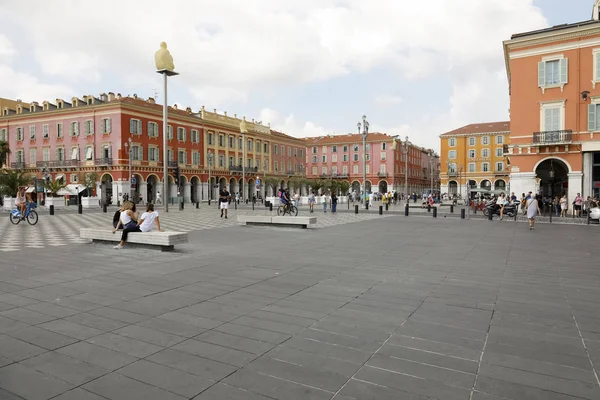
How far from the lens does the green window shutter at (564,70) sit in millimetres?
27312

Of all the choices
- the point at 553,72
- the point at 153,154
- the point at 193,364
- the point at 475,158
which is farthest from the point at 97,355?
the point at 475,158

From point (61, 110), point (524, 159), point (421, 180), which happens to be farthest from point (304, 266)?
point (421, 180)

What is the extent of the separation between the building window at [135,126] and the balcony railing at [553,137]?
135 feet

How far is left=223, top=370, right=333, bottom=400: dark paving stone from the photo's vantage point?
9.77ft

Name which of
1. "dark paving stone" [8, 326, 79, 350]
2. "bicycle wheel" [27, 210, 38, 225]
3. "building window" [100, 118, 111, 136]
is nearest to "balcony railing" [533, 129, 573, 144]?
"bicycle wheel" [27, 210, 38, 225]

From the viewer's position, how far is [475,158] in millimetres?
76000

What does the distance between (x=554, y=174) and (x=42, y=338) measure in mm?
34018

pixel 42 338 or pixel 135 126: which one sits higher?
pixel 135 126

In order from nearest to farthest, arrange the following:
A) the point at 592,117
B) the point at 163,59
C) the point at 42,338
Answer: the point at 42,338
the point at 163,59
the point at 592,117

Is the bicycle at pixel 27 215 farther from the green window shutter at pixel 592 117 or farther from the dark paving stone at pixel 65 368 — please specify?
the green window shutter at pixel 592 117

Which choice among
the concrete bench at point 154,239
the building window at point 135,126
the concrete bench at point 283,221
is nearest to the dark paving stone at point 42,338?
the concrete bench at point 154,239

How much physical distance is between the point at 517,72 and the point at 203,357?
3160cm

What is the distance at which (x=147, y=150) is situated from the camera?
5141 cm

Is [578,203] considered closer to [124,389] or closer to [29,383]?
[124,389]
